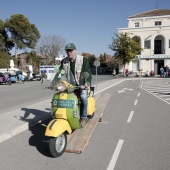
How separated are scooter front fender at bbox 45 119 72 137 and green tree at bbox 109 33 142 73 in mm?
40448

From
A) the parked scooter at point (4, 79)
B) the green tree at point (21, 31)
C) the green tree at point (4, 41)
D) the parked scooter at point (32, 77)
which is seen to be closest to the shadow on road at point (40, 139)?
the parked scooter at point (4, 79)

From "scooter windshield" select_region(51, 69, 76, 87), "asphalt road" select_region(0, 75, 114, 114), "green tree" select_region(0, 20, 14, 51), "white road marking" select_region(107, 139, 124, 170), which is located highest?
"green tree" select_region(0, 20, 14, 51)

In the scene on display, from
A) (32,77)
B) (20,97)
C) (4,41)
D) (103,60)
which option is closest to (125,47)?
(32,77)

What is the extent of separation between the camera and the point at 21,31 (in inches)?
2184

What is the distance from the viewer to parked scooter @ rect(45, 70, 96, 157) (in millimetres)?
4613

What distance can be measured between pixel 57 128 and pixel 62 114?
0.45 meters

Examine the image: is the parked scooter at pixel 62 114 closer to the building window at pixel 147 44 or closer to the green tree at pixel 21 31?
the building window at pixel 147 44

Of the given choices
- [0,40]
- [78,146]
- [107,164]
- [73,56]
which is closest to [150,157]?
[107,164]

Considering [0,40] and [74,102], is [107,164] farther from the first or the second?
[0,40]

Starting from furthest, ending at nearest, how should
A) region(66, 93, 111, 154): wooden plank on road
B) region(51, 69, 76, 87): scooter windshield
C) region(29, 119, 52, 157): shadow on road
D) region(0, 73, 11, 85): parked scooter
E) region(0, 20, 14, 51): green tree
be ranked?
region(0, 20, 14, 51): green tree, region(0, 73, 11, 85): parked scooter, region(51, 69, 76, 87): scooter windshield, region(29, 119, 52, 157): shadow on road, region(66, 93, 111, 154): wooden plank on road

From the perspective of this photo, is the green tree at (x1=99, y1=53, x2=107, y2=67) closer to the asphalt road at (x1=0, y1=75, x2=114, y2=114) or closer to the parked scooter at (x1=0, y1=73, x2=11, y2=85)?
the parked scooter at (x1=0, y1=73, x2=11, y2=85)

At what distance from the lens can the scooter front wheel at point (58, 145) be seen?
15.0 ft

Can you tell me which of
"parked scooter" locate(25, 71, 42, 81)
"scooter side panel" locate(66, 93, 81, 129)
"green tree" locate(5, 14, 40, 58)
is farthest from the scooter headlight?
"green tree" locate(5, 14, 40, 58)

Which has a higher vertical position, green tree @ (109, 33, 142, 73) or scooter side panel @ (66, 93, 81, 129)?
green tree @ (109, 33, 142, 73)
